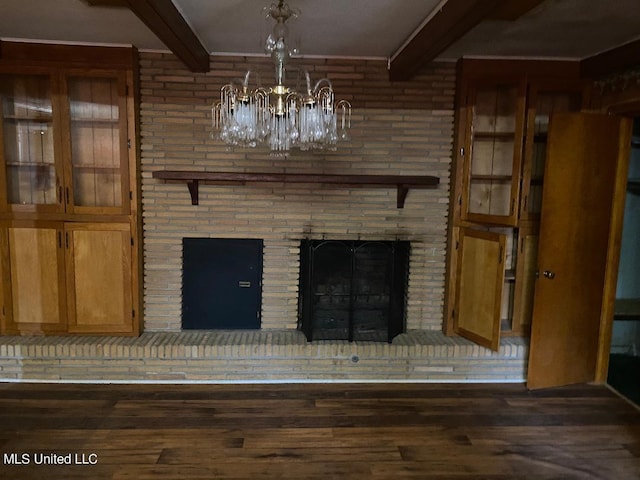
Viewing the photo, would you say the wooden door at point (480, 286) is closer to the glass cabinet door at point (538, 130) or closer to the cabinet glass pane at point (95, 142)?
the glass cabinet door at point (538, 130)

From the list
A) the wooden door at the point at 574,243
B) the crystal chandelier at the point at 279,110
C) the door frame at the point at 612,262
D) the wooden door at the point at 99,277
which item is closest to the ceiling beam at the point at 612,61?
the door frame at the point at 612,262

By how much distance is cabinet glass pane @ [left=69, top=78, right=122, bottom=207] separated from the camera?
3.19 meters

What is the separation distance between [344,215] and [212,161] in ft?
3.44

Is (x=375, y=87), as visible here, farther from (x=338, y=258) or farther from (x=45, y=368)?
(x=45, y=368)

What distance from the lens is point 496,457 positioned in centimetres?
243

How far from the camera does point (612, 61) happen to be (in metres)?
2.94

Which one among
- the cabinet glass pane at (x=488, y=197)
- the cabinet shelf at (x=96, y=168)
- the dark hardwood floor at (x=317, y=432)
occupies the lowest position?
the dark hardwood floor at (x=317, y=432)

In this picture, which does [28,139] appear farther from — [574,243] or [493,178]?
[574,243]

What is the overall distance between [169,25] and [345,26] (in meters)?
0.99

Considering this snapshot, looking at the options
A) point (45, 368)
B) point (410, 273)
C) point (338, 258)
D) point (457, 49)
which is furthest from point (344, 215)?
point (45, 368)

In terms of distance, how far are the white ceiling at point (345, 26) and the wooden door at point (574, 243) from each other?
1.71 feet

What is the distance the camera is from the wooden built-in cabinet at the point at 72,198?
10.3 feet

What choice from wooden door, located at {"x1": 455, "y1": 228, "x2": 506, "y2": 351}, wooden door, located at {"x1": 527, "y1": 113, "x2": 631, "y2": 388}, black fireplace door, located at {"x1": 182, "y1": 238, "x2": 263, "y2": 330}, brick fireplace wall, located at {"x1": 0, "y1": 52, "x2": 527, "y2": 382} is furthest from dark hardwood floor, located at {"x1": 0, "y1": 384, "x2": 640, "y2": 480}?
black fireplace door, located at {"x1": 182, "y1": 238, "x2": 263, "y2": 330}

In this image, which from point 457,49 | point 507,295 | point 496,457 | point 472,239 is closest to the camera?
point 496,457
